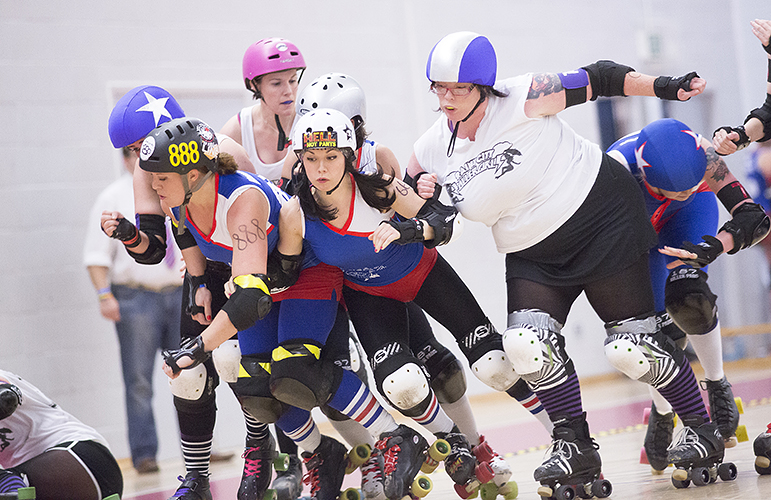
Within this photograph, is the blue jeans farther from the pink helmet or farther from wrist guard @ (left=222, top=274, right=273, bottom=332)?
wrist guard @ (left=222, top=274, right=273, bottom=332)

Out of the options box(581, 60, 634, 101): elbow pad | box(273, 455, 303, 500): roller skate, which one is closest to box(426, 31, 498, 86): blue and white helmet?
box(581, 60, 634, 101): elbow pad

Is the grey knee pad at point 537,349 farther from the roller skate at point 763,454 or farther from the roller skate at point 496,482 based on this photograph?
the roller skate at point 763,454

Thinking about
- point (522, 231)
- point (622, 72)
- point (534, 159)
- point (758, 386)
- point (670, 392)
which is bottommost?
Result: point (758, 386)

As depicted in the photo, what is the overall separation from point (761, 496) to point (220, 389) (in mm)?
4538

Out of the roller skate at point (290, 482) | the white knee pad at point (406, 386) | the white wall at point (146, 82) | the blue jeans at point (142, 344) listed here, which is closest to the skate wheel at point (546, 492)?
the white knee pad at point (406, 386)

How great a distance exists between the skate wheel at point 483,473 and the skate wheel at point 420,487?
20cm

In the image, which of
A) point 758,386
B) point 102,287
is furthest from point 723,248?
point 102,287

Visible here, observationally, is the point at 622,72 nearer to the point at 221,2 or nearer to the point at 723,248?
the point at 723,248

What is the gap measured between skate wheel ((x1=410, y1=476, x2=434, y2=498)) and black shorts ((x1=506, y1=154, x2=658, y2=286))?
0.79 metres

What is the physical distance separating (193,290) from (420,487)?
43.2 inches

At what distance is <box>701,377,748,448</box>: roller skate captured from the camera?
10.3 ft

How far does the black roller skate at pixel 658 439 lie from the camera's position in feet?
10.9

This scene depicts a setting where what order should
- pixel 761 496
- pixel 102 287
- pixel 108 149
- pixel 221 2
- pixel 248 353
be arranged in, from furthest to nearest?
pixel 221 2 → pixel 108 149 → pixel 102 287 → pixel 248 353 → pixel 761 496

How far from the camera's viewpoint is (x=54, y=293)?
5996 millimetres
